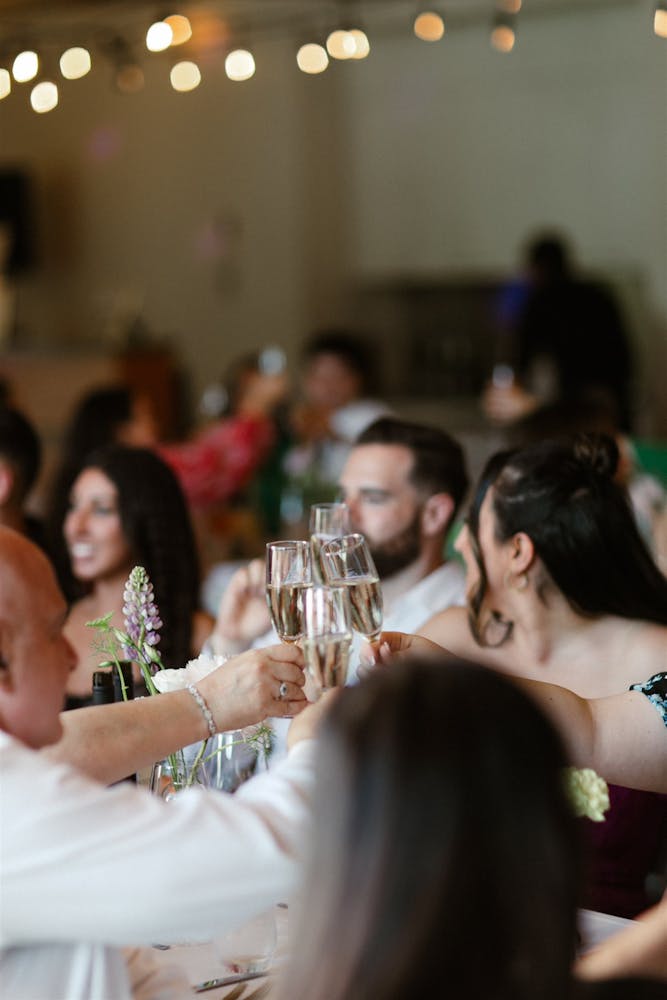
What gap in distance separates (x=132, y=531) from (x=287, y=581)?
1.28 meters

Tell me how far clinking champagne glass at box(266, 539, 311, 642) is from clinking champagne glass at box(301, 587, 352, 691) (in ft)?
0.44

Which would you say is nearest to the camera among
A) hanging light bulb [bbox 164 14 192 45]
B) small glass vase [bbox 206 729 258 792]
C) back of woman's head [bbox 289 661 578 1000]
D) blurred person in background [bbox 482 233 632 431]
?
back of woman's head [bbox 289 661 578 1000]

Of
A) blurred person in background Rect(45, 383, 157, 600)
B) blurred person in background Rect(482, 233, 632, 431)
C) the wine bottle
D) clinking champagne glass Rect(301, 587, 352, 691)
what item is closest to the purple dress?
clinking champagne glass Rect(301, 587, 352, 691)

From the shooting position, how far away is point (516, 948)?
2.98 feet

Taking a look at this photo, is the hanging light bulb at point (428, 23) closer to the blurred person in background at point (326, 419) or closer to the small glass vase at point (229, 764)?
the blurred person in background at point (326, 419)

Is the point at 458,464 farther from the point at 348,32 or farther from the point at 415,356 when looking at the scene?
the point at 415,356

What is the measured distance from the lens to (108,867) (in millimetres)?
1188

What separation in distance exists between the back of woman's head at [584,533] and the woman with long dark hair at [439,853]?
4.75 ft

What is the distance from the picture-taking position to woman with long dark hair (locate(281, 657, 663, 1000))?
2.89ft

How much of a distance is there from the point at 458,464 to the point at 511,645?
789mm

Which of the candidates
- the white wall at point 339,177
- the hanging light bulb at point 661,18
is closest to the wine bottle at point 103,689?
the hanging light bulb at point 661,18

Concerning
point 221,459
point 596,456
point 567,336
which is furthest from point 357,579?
point 567,336

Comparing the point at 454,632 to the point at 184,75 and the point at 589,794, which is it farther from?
the point at 184,75

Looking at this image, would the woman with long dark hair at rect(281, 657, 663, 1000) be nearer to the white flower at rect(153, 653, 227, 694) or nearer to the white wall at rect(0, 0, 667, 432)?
the white flower at rect(153, 653, 227, 694)
